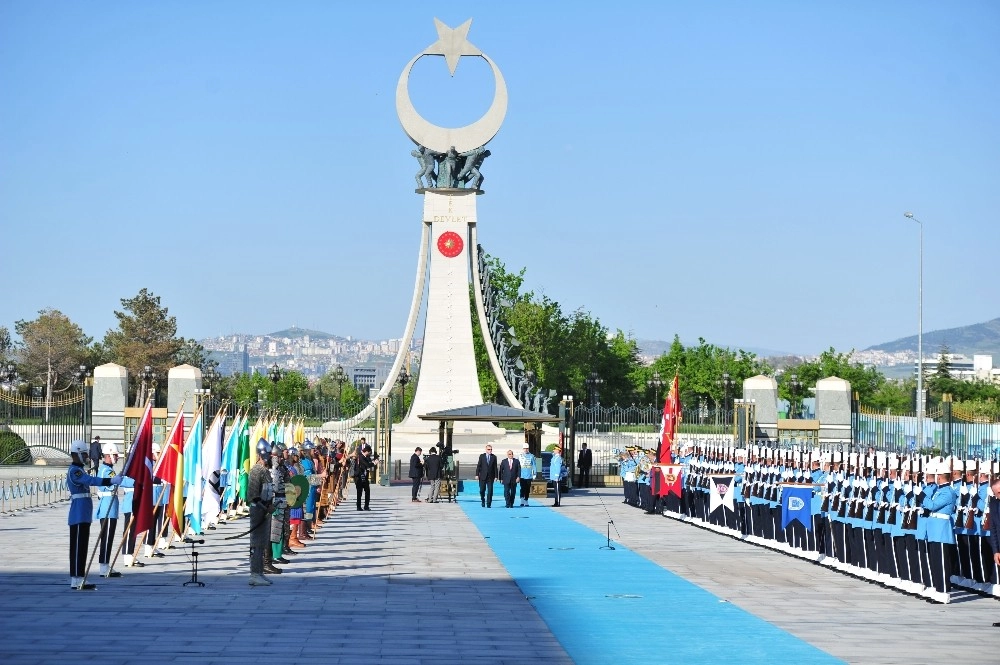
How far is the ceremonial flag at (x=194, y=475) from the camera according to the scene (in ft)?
69.9

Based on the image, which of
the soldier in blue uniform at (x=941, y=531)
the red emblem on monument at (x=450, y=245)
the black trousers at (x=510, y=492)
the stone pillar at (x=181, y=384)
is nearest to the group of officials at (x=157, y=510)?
the soldier in blue uniform at (x=941, y=531)

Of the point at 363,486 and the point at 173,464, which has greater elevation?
the point at 173,464

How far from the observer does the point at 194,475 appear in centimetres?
2128

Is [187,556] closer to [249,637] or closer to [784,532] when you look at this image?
[249,637]

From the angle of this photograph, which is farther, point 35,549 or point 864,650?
point 35,549

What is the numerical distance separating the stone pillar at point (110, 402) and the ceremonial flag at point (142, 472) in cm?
2404

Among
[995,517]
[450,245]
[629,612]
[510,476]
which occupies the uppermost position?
[450,245]

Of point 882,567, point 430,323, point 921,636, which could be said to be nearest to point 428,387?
point 430,323

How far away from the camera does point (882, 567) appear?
18.0m

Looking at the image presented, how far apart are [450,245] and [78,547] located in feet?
140

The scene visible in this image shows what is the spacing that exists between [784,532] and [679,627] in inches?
347

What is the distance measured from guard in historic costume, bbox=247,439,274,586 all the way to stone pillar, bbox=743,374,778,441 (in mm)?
32068

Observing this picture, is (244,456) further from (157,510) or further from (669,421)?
(669,421)

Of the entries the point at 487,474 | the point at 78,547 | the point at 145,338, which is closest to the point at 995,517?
the point at 78,547
